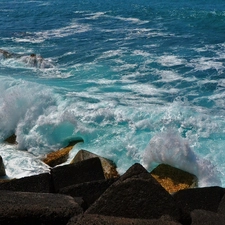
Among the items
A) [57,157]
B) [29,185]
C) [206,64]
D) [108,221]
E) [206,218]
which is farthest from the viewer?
[206,64]

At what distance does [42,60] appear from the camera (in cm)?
1702

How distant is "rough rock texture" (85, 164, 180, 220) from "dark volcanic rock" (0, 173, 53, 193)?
125 cm

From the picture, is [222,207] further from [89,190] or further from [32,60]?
[32,60]

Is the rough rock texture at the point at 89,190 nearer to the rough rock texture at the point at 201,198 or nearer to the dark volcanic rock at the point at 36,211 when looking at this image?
the dark volcanic rock at the point at 36,211

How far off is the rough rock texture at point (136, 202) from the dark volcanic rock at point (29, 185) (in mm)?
1252

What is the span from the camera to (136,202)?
4.03 meters

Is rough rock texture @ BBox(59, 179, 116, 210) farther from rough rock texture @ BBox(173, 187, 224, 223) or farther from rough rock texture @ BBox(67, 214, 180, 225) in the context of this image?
rough rock texture @ BBox(67, 214, 180, 225)

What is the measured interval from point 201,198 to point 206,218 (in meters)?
0.94

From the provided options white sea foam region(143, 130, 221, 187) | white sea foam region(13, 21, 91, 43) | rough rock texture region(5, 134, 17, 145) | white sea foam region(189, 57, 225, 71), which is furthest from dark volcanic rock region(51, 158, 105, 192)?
white sea foam region(13, 21, 91, 43)

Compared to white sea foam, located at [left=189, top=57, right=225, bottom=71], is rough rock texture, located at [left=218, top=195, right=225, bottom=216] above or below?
above

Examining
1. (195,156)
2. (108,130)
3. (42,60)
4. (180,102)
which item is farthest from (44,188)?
(42,60)

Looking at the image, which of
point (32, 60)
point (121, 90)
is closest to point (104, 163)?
point (121, 90)

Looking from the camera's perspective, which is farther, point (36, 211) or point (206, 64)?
point (206, 64)

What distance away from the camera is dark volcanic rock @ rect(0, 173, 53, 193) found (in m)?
4.96
